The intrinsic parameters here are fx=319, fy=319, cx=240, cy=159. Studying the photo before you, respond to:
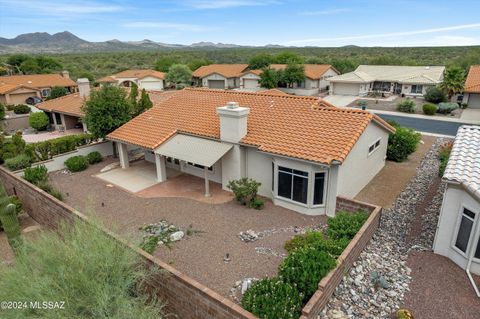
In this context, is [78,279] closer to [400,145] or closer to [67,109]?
[400,145]

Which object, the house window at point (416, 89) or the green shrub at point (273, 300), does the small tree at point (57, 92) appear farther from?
the house window at point (416, 89)

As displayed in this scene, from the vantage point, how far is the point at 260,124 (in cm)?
1973

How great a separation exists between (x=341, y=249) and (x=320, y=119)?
8659 millimetres

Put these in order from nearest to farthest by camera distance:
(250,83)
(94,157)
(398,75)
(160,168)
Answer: (160,168)
(94,157)
(398,75)
(250,83)

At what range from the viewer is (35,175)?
2097 cm

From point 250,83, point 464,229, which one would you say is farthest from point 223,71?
point 464,229

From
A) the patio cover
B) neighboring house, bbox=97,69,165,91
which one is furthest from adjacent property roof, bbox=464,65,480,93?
neighboring house, bbox=97,69,165,91

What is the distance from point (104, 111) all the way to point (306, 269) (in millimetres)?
20600

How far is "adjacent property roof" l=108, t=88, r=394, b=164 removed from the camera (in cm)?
1666

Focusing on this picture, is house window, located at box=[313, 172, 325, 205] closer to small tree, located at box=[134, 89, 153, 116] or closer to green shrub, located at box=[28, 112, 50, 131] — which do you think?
small tree, located at box=[134, 89, 153, 116]

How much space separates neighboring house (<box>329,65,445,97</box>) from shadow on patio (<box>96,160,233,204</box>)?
4891 cm

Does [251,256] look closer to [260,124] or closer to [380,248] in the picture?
[380,248]

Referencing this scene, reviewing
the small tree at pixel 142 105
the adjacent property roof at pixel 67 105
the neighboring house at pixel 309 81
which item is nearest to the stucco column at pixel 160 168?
the small tree at pixel 142 105

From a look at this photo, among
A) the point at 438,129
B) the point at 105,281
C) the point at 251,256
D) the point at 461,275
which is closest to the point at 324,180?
the point at 251,256
